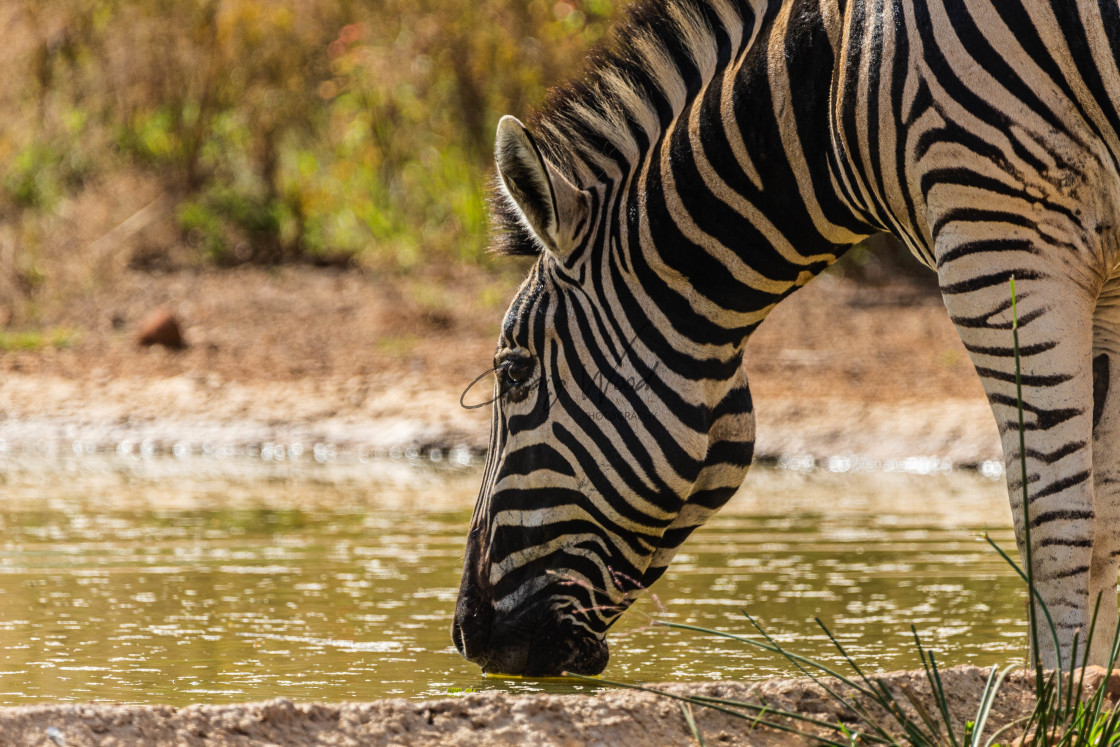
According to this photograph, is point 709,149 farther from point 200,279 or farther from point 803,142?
point 200,279

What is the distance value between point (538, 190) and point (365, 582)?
2.43 metres

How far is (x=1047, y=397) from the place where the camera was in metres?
3.13

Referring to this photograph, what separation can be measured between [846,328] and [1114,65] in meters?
9.35

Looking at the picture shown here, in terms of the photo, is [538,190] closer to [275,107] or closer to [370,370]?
[370,370]

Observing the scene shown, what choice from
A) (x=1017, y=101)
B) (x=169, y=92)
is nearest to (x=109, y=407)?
(x=169, y=92)

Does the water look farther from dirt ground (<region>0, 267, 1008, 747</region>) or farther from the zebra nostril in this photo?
dirt ground (<region>0, 267, 1008, 747</region>)

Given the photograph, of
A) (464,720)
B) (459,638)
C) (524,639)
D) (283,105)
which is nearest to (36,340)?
(283,105)

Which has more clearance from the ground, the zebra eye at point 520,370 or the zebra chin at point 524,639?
the zebra eye at point 520,370

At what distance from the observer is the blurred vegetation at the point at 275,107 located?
49.6 ft

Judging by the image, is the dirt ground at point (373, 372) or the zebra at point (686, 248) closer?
the zebra at point (686, 248)

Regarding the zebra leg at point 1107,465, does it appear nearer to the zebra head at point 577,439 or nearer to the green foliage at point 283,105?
the zebra head at point 577,439

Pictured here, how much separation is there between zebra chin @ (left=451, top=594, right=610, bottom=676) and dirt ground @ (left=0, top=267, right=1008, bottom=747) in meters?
5.51

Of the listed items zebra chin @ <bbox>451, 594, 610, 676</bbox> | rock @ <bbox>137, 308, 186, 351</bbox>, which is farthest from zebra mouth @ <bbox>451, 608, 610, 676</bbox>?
Answer: rock @ <bbox>137, 308, 186, 351</bbox>

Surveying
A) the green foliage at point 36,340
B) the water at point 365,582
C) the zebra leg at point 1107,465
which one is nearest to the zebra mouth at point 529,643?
the water at point 365,582
